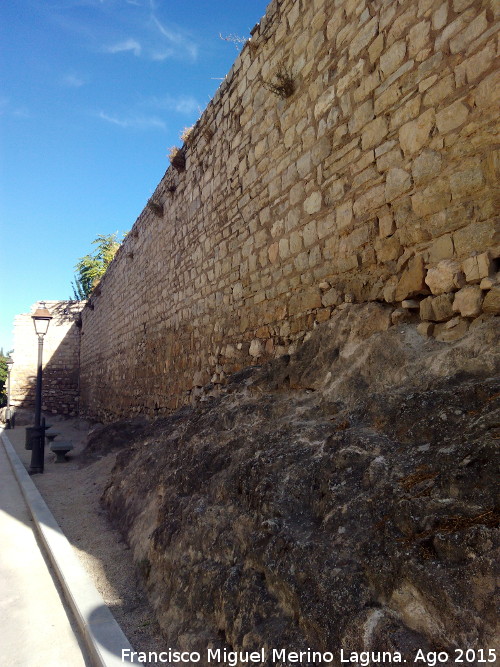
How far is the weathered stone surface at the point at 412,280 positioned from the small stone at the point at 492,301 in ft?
1.73

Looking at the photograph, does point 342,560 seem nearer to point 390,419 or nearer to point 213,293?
point 390,419

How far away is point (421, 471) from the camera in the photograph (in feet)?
6.85

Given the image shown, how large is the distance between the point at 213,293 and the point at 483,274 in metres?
4.28

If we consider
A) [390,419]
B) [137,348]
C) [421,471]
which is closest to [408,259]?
[390,419]

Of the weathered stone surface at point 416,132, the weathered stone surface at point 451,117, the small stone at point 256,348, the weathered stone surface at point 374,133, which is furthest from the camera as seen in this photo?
the small stone at point 256,348

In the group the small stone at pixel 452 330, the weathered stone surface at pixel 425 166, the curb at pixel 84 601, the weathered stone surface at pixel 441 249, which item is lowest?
the curb at pixel 84 601

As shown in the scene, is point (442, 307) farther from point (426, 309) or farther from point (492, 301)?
point (492, 301)

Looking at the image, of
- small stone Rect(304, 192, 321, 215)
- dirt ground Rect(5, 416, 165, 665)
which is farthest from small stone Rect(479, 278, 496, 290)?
dirt ground Rect(5, 416, 165, 665)

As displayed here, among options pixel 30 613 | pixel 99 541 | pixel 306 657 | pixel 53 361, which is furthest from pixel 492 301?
pixel 53 361

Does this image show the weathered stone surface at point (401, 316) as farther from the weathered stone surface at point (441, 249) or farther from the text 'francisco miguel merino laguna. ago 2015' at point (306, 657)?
the text 'francisco miguel merino laguna. ago 2015' at point (306, 657)

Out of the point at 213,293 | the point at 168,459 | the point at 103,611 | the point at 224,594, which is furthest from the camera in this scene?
the point at 213,293

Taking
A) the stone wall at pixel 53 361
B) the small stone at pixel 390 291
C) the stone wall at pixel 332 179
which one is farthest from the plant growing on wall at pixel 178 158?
the stone wall at pixel 53 361

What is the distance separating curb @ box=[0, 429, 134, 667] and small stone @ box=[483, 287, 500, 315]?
2724mm

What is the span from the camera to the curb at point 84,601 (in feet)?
8.29
